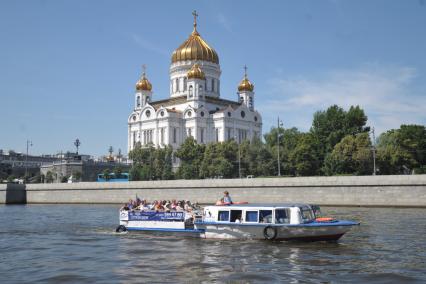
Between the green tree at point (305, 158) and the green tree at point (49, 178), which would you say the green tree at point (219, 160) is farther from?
the green tree at point (49, 178)

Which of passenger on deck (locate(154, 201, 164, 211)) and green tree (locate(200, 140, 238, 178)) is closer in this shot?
passenger on deck (locate(154, 201, 164, 211))

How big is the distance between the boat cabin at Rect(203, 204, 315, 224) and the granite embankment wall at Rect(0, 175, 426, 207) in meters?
21.5

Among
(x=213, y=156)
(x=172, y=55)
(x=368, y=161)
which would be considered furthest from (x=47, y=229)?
(x=172, y=55)

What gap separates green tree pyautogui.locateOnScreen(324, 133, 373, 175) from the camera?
190ft

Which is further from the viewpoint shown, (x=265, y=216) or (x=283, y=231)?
(x=265, y=216)

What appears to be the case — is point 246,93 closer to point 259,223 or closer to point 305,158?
point 305,158

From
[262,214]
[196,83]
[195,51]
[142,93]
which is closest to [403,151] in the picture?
[262,214]

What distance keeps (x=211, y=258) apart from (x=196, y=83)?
2896 inches

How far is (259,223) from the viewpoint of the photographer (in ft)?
78.2

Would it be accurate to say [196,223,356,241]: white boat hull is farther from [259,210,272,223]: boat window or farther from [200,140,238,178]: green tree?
[200,140,238,178]: green tree

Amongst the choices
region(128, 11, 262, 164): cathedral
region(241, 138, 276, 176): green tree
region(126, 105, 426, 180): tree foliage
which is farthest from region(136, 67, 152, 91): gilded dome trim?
region(241, 138, 276, 176): green tree

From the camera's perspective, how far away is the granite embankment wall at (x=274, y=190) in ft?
141

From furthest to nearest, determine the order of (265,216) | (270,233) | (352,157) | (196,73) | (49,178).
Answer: (49,178)
(196,73)
(352,157)
(265,216)
(270,233)

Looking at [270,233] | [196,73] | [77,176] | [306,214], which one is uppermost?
[196,73]
